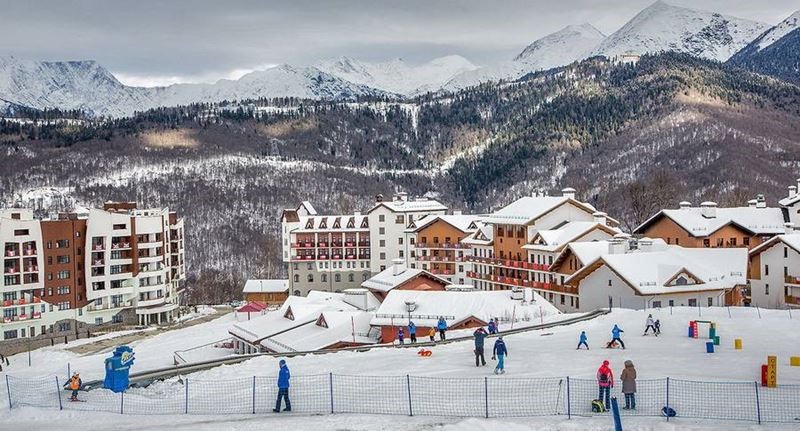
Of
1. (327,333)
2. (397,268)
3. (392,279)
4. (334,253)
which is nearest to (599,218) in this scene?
(397,268)

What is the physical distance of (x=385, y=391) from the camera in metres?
30.3

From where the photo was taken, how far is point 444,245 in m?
103

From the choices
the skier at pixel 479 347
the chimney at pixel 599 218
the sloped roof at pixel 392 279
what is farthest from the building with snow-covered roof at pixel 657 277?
the skier at pixel 479 347

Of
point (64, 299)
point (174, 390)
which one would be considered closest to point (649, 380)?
point (174, 390)

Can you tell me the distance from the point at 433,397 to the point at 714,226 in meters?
56.2

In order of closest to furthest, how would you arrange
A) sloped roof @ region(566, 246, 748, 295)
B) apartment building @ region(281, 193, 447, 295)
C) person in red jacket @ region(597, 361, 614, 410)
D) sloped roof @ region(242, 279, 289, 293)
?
1. person in red jacket @ region(597, 361, 614, 410)
2. sloped roof @ region(566, 246, 748, 295)
3. apartment building @ region(281, 193, 447, 295)
4. sloped roof @ region(242, 279, 289, 293)

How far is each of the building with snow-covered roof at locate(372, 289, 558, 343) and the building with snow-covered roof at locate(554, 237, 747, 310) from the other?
568 cm

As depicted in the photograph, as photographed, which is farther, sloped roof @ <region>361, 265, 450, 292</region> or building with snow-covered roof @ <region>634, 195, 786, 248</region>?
building with snow-covered roof @ <region>634, 195, 786, 248</region>

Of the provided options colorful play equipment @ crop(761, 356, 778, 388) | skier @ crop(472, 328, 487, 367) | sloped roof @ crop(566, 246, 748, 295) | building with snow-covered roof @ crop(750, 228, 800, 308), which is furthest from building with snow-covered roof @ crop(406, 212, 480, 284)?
colorful play equipment @ crop(761, 356, 778, 388)

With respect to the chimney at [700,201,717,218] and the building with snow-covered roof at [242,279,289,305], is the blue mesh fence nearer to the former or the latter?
the chimney at [700,201,717,218]

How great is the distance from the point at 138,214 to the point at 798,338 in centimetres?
8832

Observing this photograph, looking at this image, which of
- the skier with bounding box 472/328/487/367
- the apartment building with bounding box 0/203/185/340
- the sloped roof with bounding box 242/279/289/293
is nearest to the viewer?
the skier with bounding box 472/328/487/367

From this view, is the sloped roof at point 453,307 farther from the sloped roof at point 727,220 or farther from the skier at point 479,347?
the sloped roof at point 727,220

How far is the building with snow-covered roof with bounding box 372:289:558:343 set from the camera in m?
56.8
